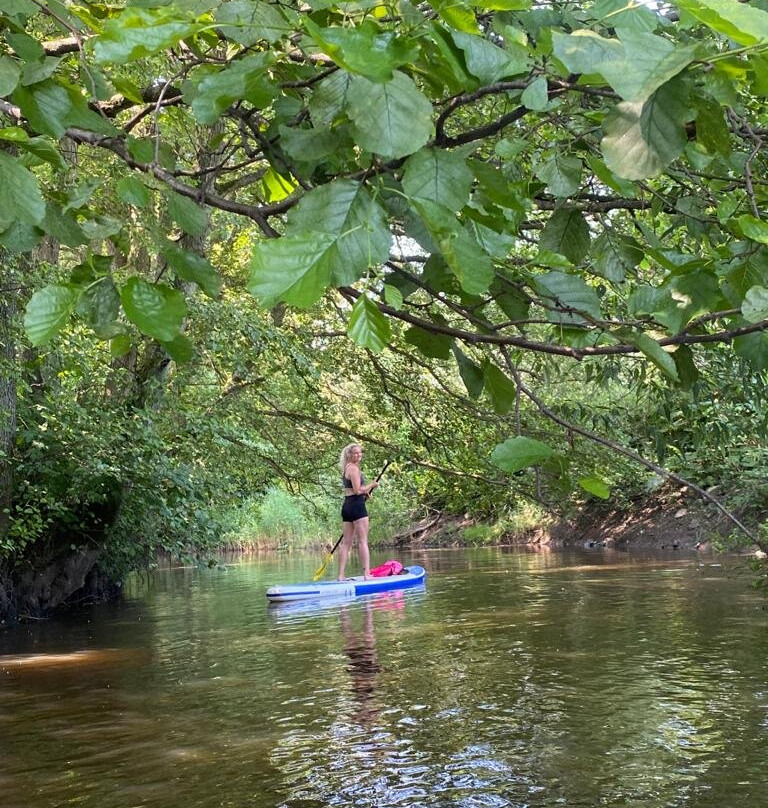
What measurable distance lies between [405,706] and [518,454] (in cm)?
581

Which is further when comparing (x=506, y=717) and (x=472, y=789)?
(x=506, y=717)

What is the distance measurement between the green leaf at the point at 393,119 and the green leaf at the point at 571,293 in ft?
1.76

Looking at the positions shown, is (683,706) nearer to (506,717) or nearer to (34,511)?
(506,717)

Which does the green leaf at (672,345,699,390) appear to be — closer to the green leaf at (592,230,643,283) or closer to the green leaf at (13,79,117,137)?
the green leaf at (592,230,643,283)

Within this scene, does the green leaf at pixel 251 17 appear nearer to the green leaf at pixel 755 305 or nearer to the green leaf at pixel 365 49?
the green leaf at pixel 365 49

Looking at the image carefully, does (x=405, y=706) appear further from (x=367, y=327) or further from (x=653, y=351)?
(x=367, y=327)

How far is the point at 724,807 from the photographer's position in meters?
4.55

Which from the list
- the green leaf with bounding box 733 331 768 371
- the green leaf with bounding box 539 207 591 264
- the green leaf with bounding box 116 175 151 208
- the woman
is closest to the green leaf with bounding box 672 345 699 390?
the green leaf with bounding box 733 331 768 371

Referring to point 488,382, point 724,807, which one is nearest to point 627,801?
point 724,807

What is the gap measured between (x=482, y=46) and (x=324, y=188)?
27 cm

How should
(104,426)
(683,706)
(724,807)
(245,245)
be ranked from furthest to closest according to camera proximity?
(245,245), (104,426), (683,706), (724,807)

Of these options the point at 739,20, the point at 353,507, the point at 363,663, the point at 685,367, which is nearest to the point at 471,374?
the point at 685,367

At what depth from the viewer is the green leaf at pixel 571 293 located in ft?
5.48

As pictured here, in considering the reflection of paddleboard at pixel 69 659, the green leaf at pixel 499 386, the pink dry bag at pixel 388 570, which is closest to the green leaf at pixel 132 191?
the green leaf at pixel 499 386
